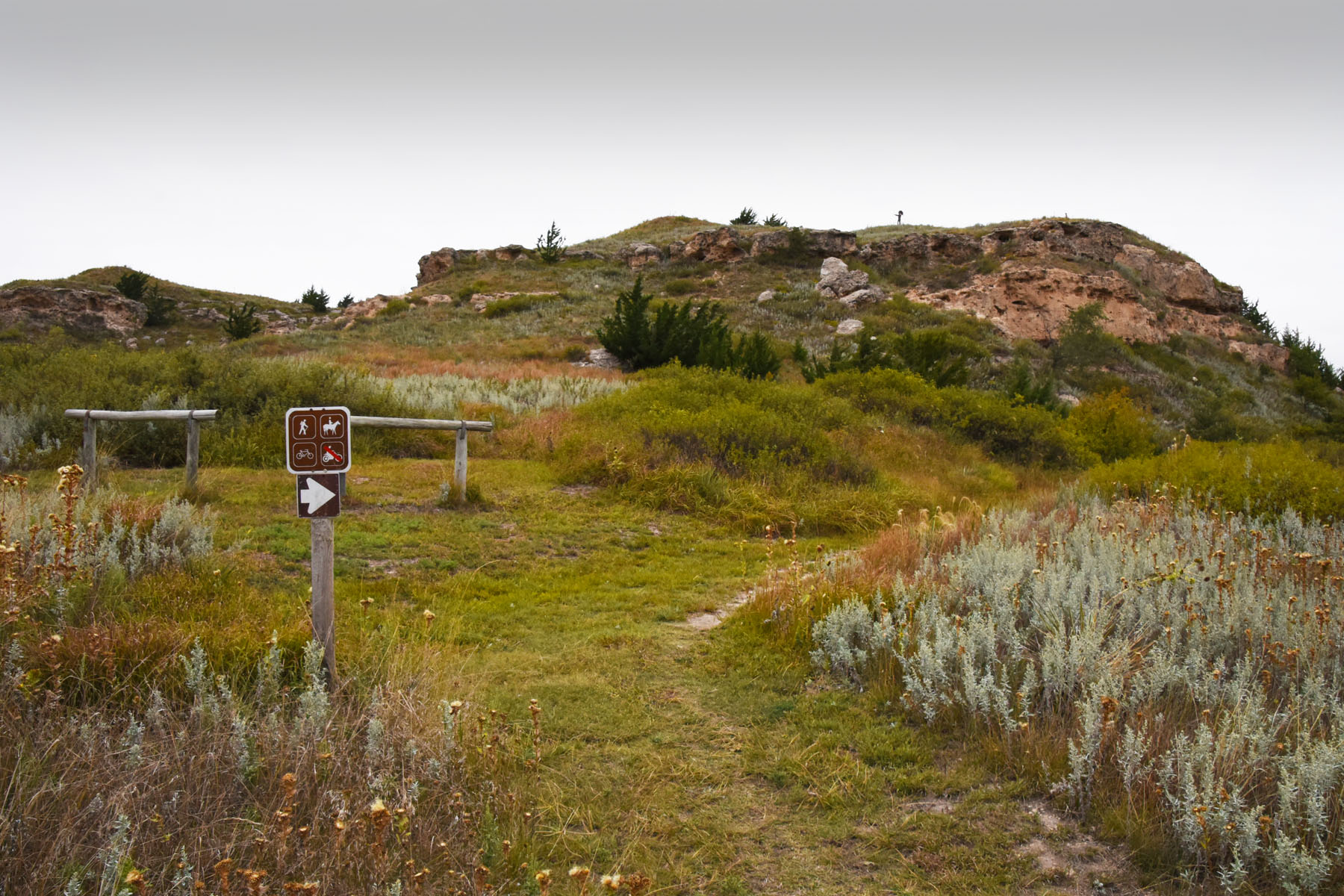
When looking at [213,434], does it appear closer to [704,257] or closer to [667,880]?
[667,880]

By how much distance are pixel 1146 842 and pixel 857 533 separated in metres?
7.04

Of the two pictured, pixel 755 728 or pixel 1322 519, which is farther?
pixel 1322 519

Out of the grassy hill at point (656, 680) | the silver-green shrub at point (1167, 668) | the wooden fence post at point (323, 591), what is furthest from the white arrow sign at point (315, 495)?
the silver-green shrub at point (1167, 668)

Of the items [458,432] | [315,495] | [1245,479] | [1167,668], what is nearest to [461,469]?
[458,432]

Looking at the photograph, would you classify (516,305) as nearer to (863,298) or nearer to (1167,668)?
(863,298)

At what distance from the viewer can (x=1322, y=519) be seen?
26.8ft

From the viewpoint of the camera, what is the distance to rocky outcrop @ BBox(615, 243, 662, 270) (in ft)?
160

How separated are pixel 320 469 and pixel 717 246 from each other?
45290 mm

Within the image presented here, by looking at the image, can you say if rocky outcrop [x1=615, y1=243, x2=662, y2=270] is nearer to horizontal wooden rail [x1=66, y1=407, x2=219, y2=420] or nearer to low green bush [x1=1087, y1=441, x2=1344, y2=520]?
low green bush [x1=1087, y1=441, x2=1344, y2=520]

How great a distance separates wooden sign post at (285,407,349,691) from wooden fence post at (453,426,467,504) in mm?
5666

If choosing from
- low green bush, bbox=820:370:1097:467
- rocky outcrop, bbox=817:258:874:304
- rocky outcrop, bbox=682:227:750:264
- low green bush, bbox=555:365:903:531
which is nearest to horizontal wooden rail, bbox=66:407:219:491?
low green bush, bbox=555:365:903:531

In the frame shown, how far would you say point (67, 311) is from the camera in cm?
3734

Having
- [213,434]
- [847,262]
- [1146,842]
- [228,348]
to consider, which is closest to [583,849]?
[1146,842]

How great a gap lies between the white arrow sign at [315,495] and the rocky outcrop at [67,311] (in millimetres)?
40586
